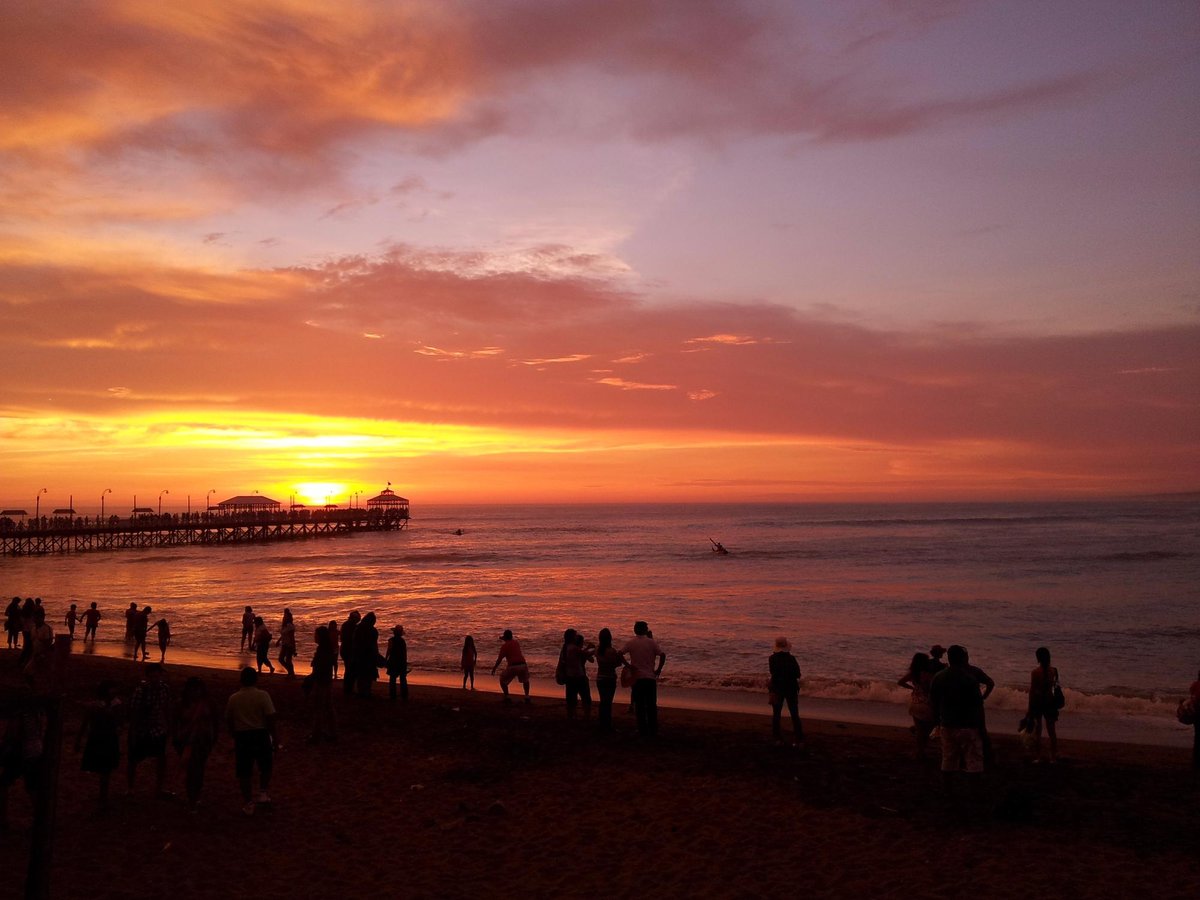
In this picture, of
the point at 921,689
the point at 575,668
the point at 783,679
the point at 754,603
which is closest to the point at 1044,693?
the point at 921,689

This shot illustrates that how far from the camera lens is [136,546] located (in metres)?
70.6

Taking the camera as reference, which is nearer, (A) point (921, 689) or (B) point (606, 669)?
(A) point (921, 689)

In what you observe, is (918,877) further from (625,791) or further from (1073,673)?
(1073,673)

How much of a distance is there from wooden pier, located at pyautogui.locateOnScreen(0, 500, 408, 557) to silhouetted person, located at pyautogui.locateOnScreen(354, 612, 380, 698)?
6233cm

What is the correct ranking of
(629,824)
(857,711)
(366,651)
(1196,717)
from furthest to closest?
(857,711)
(366,651)
(1196,717)
(629,824)

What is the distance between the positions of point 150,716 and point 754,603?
2931 cm

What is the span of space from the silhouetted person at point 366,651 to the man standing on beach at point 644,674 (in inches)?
190

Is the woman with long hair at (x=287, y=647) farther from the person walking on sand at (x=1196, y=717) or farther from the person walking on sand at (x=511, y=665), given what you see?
the person walking on sand at (x=1196, y=717)

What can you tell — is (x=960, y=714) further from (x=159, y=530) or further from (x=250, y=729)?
(x=159, y=530)

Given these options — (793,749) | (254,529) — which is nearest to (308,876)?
(793,749)

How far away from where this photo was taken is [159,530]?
237 feet

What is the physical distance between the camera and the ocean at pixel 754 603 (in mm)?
19828

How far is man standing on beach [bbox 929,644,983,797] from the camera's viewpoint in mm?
8547

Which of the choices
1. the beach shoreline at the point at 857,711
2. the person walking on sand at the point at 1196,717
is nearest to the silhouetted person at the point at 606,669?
the beach shoreline at the point at 857,711
